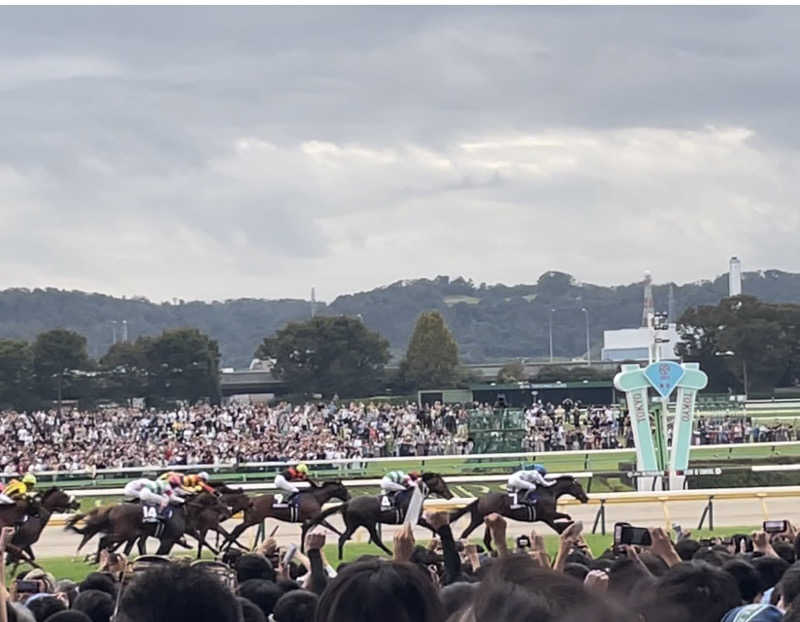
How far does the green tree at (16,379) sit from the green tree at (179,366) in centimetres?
588

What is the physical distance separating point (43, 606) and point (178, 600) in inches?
105

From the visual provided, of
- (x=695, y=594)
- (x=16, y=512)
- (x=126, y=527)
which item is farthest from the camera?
(x=126, y=527)

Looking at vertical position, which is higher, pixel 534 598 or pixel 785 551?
pixel 534 598

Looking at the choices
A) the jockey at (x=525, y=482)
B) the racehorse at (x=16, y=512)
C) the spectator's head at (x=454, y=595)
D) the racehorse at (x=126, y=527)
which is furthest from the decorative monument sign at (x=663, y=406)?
the spectator's head at (x=454, y=595)

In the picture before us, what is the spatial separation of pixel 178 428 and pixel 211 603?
123 ft

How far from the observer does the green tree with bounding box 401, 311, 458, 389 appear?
2987 inches

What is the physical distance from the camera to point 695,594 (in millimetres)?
3486

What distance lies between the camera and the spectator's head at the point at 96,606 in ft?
16.4

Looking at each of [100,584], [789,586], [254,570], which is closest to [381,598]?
[789,586]

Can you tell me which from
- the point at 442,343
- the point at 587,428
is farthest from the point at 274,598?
the point at 442,343

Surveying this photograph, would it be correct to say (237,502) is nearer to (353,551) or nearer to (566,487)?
(353,551)

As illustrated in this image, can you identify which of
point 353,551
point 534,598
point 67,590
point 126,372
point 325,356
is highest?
point 325,356

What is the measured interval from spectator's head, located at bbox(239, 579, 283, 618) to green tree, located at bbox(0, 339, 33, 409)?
57933 millimetres

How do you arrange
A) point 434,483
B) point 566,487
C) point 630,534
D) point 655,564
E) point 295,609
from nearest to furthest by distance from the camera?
point 295,609, point 655,564, point 630,534, point 434,483, point 566,487
